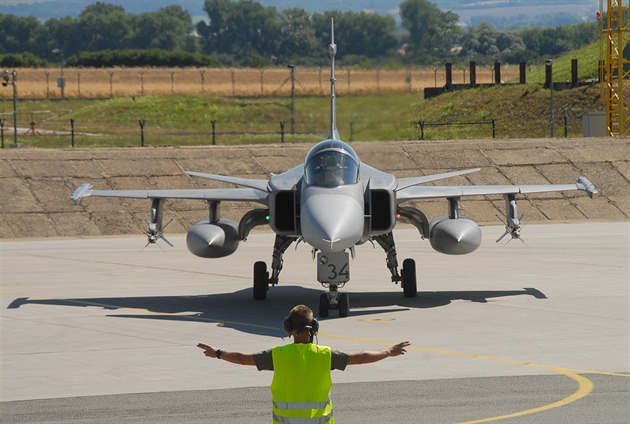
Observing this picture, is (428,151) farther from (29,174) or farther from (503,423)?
(503,423)

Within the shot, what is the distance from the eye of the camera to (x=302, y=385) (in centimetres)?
975

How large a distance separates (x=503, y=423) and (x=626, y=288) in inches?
555

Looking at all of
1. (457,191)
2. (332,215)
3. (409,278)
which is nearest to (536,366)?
(332,215)

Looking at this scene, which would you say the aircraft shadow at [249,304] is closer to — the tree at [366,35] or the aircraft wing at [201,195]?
the aircraft wing at [201,195]

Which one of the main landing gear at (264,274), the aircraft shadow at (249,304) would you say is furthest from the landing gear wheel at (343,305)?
the main landing gear at (264,274)

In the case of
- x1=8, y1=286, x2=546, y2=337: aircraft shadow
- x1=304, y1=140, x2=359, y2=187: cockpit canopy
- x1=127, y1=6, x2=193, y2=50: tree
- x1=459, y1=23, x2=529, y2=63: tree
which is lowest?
x1=8, y1=286, x2=546, y2=337: aircraft shadow

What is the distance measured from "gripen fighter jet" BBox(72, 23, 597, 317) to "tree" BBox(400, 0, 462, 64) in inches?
159

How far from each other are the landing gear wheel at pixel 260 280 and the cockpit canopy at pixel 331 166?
3.60 meters

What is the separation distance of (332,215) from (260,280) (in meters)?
5.22

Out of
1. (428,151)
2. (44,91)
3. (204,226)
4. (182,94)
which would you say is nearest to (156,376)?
(204,226)

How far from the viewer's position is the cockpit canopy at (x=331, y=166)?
76.3 ft

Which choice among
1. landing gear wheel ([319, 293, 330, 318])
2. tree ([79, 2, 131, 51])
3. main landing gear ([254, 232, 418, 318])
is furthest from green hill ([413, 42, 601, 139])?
tree ([79, 2, 131, 51])

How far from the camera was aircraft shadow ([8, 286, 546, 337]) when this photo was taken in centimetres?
2412

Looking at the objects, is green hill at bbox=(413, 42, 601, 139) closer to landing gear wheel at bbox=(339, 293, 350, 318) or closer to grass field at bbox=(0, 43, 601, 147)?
grass field at bbox=(0, 43, 601, 147)
